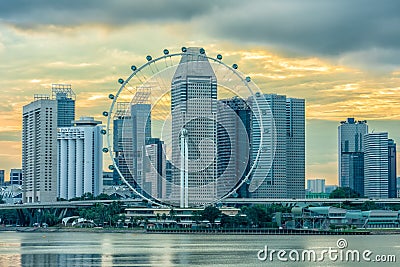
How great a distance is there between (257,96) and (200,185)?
1557 cm

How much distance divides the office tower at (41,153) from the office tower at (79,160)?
15347 mm

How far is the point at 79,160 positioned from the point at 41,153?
21.9 metres

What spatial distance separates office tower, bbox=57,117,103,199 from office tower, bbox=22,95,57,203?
1535 centimetres

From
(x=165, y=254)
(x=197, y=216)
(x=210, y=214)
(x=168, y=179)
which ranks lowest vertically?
(x=197, y=216)

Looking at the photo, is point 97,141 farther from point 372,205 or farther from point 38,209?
point 372,205

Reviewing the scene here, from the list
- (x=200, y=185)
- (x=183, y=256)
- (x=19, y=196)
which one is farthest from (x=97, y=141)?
(x=183, y=256)

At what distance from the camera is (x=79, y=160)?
174 meters

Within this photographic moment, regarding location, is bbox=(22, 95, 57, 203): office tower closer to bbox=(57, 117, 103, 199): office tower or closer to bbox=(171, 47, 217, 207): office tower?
bbox=(57, 117, 103, 199): office tower

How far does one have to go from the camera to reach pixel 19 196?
178875 mm

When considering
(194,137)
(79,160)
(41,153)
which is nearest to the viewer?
(194,137)

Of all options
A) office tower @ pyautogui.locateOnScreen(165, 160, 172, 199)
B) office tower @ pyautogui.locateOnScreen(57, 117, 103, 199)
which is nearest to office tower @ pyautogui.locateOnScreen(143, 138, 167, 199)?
office tower @ pyautogui.locateOnScreen(165, 160, 172, 199)

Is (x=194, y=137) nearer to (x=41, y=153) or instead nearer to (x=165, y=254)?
(x=165, y=254)

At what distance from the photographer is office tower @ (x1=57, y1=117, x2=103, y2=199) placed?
171750mm

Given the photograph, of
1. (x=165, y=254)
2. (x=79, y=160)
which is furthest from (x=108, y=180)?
(x=165, y=254)
